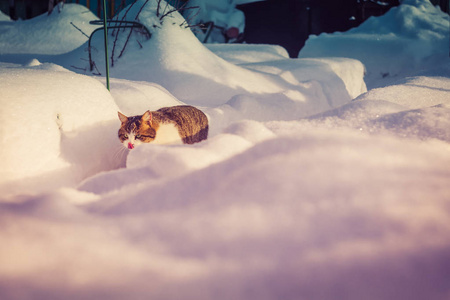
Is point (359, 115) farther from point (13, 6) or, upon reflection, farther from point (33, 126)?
point (13, 6)

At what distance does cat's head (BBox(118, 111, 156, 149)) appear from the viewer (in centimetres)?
179

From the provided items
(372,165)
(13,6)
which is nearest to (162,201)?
(372,165)

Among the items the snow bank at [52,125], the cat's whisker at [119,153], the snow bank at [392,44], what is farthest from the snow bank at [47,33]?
the snow bank at [392,44]

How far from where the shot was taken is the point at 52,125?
1.72 meters

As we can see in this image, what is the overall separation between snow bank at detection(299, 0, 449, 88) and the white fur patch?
6.63m

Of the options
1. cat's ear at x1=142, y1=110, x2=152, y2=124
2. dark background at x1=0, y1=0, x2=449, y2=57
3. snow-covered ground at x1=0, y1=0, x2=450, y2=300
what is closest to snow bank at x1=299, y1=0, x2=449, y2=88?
dark background at x1=0, y1=0, x2=449, y2=57

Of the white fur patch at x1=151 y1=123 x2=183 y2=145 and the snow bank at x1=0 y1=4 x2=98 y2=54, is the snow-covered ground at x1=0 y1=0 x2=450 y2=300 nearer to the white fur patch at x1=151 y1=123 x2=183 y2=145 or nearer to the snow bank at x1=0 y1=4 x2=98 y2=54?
the white fur patch at x1=151 y1=123 x2=183 y2=145

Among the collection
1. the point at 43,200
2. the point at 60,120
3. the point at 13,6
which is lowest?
the point at 13,6

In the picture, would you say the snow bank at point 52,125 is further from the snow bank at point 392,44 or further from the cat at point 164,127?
the snow bank at point 392,44

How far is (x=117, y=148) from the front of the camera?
1998 mm

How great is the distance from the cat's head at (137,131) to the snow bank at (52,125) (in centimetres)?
19

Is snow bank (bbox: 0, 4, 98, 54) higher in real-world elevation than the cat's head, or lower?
lower

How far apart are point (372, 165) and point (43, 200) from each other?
3.25 feet

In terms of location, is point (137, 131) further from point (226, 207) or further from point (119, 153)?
point (226, 207)
